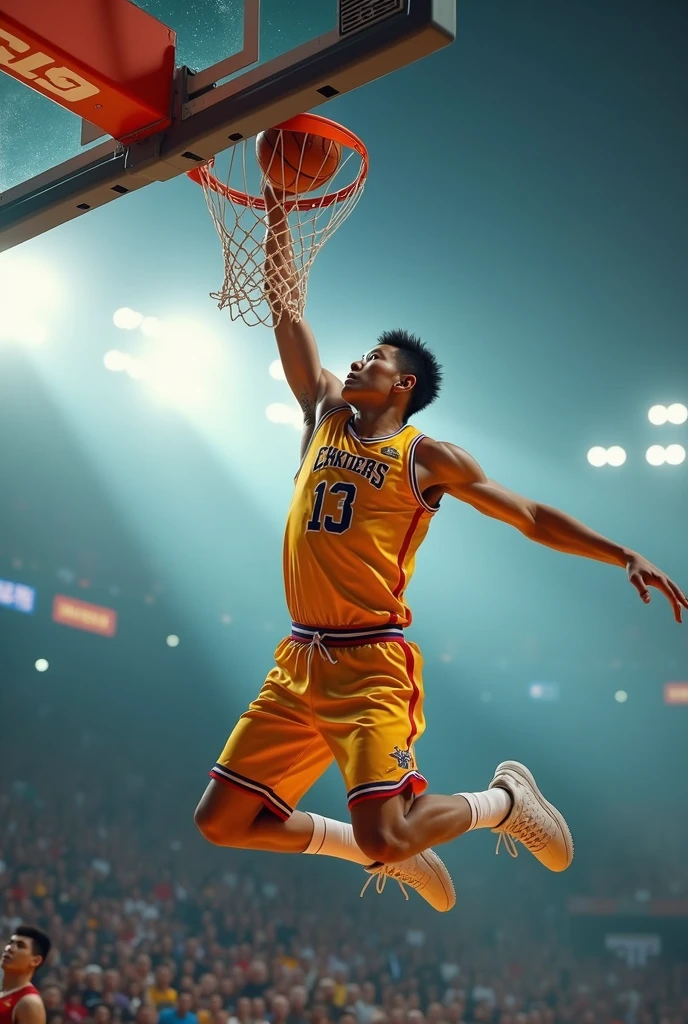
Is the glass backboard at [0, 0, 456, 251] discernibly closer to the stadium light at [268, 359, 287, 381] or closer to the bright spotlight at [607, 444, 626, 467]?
the stadium light at [268, 359, 287, 381]

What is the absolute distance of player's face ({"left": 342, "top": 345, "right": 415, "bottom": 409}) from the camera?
3.80 meters

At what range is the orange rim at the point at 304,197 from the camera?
370cm

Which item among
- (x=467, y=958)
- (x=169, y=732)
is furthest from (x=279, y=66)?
(x=169, y=732)

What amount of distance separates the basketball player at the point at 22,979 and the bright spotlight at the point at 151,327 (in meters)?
7.93

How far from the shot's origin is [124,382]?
40.3ft

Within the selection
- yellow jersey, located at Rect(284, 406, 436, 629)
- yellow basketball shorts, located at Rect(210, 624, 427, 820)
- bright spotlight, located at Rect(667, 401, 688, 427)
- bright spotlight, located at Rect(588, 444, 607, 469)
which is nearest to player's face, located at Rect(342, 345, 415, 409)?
yellow jersey, located at Rect(284, 406, 436, 629)

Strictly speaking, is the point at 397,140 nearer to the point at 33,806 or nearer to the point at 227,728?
the point at 227,728

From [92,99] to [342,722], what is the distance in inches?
80.8

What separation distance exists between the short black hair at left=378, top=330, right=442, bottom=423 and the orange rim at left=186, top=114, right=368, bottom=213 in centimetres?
59

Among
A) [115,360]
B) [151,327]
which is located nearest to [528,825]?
[151,327]

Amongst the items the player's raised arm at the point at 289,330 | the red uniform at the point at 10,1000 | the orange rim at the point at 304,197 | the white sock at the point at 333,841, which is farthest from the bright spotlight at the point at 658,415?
the red uniform at the point at 10,1000

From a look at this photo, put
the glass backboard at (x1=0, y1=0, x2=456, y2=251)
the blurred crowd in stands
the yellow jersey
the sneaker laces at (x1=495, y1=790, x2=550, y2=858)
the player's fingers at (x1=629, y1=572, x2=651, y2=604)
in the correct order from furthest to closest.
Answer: the blurred crowd in stands → the sneaker laces at (x1=495, y1=790, x2=550, y2=858) → the yellow jersey → the player's fingers at (x1=629, y1=572, x2=651, y2=604) → the glass backboard at (x1=0, y1=0, x2=456, y2=251)

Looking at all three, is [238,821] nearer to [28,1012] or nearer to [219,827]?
[219,827]

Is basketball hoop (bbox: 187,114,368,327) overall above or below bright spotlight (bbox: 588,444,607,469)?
below
